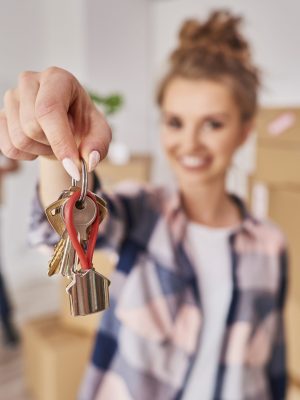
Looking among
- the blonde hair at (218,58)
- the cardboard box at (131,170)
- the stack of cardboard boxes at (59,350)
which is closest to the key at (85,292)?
the blonde hair at (218,58)

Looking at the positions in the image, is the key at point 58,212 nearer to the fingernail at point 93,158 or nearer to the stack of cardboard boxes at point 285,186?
the fingernail at point 93,158

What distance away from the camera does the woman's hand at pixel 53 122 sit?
0.13m

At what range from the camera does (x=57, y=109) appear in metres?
0.13

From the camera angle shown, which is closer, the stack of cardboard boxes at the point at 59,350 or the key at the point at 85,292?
the key at the point at 85,292

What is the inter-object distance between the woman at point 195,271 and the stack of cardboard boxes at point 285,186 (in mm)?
32

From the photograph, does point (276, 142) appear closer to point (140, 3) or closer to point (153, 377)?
point (153, 377)

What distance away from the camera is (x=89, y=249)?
126 millimetres

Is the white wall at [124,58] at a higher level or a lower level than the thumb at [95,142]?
lower

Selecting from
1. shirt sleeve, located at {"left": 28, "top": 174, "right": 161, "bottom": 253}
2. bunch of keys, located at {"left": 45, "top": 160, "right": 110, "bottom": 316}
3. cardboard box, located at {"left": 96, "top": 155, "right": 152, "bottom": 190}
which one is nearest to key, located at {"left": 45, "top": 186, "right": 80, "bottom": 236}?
bunch of keys, located at {"left": 45, "top": 160, "right": 110, "bottom": 316}

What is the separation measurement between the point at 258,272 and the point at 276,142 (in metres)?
0.14

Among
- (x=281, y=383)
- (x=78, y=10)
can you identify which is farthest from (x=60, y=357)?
(x=78, y=10)

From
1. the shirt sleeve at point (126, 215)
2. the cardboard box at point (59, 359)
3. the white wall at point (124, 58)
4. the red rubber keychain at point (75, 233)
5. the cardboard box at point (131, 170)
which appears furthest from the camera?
the white wall at point (124, 58)

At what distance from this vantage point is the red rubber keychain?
0.12 m

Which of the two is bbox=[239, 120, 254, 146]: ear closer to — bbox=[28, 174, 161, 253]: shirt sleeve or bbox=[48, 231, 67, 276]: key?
bbox=[28, 174, 161, 253]: shirt sleeve
